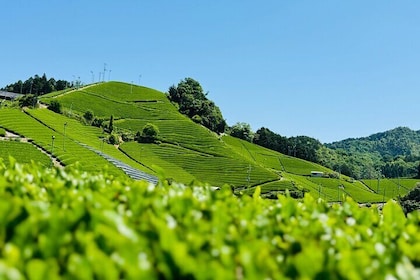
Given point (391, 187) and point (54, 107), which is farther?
point (391, 187)

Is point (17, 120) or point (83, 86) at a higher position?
point (83, 86)

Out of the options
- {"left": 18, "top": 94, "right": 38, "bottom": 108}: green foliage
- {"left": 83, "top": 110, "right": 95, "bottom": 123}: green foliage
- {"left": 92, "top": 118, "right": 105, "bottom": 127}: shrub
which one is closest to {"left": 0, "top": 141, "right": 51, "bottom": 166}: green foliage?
{"left": 18, "top": 94, "right": 38, "bottom": 108}: green foliage

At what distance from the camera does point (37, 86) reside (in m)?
122

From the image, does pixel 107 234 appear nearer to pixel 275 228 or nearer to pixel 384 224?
pixel 275 228

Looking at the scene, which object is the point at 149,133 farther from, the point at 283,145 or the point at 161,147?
the point at 283,145

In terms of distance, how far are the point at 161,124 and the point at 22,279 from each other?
90.6 m

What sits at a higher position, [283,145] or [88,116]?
[88,116]

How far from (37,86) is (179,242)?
12748cm

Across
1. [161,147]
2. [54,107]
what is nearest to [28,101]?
[54,107]

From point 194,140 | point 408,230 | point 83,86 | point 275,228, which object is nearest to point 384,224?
point 408,230

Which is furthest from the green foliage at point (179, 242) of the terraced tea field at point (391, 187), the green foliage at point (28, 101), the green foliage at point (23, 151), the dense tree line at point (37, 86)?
the dense tree line at point (37, 86)

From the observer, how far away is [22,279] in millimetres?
1360

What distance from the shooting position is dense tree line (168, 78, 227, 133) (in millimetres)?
101562

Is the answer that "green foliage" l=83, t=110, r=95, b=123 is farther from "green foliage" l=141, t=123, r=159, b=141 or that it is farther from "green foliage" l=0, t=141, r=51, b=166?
"green foliage" l=0, t=141, r=51, b=166
